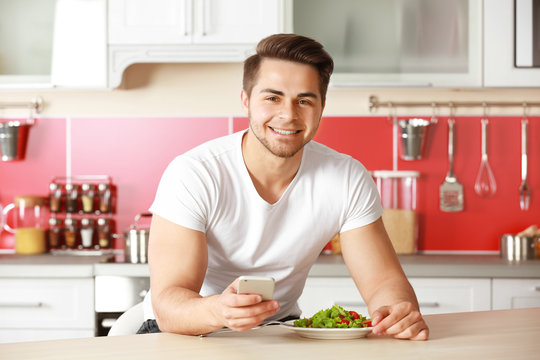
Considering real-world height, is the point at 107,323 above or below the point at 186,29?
below

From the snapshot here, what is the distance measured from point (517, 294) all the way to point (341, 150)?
98cm

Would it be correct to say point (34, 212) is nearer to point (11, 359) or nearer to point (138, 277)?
point (138, 277)

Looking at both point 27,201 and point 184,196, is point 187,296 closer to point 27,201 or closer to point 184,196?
point 184,196

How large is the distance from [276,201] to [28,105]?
5.90 feet

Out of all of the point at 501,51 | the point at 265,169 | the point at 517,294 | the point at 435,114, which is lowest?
the point at 517,294

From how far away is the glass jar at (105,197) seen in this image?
3.12m

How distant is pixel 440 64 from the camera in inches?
115

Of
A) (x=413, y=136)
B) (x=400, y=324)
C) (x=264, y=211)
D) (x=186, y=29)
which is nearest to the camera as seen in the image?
(x=400, y=324)

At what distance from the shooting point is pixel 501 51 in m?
2.86

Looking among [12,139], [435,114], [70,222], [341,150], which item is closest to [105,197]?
[70,222]

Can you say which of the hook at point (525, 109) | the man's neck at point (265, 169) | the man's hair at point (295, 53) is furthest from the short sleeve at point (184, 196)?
the hook at point (525, 109)

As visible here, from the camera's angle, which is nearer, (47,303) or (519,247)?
(47,303)

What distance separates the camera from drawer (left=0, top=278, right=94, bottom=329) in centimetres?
261

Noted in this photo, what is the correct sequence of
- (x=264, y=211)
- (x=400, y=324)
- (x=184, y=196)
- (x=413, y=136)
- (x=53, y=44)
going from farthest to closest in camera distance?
(x=413, y=136)
(x=53, y=44)
(x=264, y=211)
(x=184, y=196)
(x=400, y=324)
